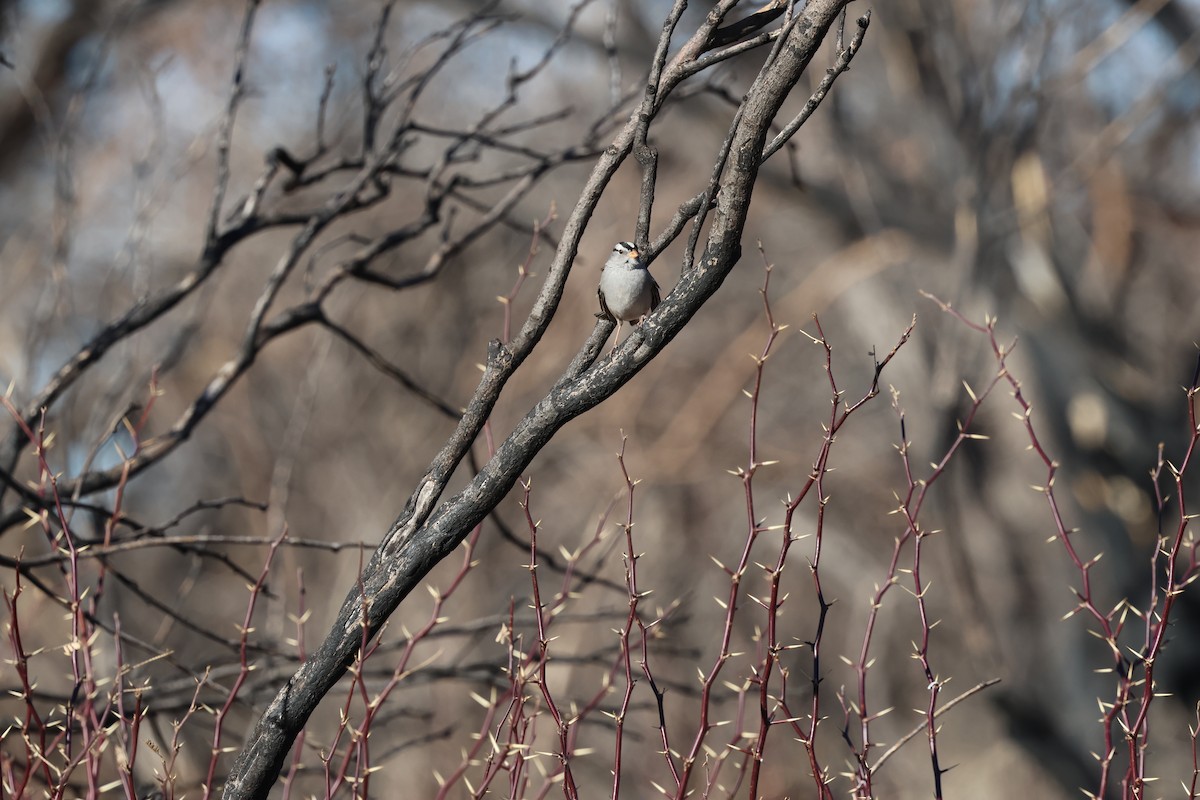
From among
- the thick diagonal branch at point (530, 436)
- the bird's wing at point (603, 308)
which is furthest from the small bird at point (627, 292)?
the thick diagonal branch at point (530, 436)

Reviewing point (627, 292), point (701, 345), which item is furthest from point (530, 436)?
point (701, 345)

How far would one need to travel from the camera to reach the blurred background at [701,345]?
5578 mm

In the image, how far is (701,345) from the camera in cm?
1112

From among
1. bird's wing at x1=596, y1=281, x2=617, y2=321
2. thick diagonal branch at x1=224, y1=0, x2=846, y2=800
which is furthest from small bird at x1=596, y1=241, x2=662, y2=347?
thick diagonal branch at x1=224, y1=0, x2=846, y2=800

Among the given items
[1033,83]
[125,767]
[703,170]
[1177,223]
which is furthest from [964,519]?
[125,767]

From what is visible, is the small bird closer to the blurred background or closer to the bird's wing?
the bird's wing

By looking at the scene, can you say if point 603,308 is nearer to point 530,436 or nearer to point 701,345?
point 530,436

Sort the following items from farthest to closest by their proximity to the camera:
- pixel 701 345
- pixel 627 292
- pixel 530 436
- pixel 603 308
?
pixel 701 345 < pixel 603 308 < pixel 627 292 < pixel 530 436

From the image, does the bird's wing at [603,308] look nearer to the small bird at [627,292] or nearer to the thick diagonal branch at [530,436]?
the small bird at [627,292]

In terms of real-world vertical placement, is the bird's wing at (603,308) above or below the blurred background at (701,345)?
below

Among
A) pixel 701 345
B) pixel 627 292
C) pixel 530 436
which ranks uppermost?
pixel 701 345

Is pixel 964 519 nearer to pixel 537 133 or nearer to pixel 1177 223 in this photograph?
pixel 1177 223

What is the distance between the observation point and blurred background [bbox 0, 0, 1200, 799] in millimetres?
5578

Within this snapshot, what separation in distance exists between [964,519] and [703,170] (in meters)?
3.62
